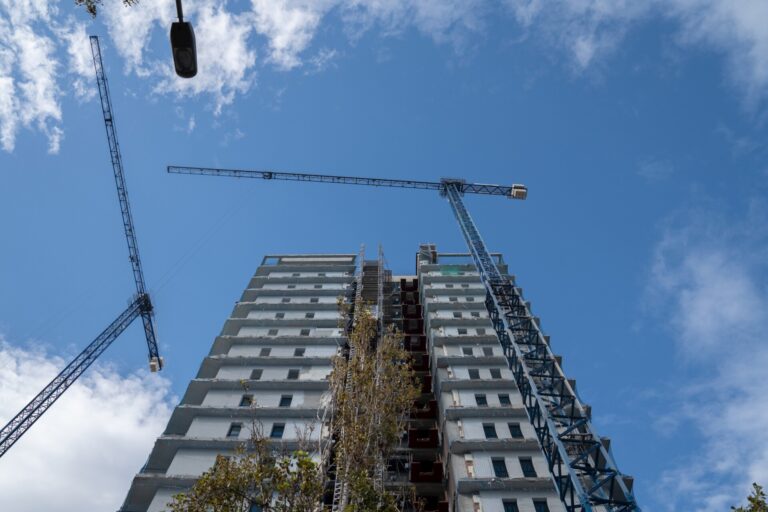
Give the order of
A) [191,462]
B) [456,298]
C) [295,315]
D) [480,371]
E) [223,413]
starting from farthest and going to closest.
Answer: [456,298] < [295,315] < [480,371] < [223,413] < [191,462]

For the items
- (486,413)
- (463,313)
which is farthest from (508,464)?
(463,313)

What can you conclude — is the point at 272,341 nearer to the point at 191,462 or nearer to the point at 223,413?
the point at 223,413

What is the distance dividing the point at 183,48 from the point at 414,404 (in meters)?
39.4

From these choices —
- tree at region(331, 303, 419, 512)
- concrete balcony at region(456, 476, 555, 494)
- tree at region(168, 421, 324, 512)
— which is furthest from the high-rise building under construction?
tree at region(168, 421, 324, 512)

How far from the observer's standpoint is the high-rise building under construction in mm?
30672

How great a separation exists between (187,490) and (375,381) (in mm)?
13601

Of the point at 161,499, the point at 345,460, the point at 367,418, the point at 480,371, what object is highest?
the point at 480,371

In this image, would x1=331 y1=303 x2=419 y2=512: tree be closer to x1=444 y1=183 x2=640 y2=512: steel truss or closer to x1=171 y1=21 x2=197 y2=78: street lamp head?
x1=444 y1=183 x2=640 y2=512: steel truss

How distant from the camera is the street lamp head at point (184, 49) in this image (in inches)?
294

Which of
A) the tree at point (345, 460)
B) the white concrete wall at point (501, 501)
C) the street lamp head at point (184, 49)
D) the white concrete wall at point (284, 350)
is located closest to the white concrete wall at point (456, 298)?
the white concrete wall at point (284, 350)

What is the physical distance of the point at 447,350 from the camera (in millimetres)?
44531

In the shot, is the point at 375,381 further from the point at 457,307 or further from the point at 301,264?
the point at 301,264

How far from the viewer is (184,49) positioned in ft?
25.2

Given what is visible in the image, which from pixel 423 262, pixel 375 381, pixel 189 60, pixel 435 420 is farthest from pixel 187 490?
pixel 423 262
